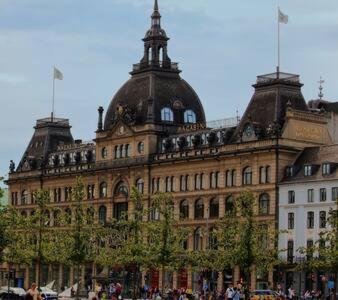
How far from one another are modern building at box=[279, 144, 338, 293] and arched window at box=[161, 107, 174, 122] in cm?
2896

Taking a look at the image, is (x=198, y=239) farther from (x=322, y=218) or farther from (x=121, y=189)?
(x=322, y=218)

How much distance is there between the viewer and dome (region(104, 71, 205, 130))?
560 ft

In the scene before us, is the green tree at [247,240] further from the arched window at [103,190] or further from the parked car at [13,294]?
the arched window at [103,190]

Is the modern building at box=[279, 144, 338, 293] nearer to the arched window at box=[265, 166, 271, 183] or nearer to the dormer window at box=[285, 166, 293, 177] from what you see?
the dormer window at box=[285, 166, 293, 177]

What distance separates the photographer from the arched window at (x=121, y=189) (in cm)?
17462

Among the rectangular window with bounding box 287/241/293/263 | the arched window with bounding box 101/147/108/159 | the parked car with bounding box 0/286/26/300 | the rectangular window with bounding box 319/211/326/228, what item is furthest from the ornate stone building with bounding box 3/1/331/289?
the parked car with bounding box 0/286/26/300

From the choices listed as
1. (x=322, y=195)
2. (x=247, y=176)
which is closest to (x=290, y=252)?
(x=322, y=195)

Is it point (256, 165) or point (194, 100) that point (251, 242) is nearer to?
point (256, 165)

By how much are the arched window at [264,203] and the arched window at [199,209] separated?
12624 millimetres

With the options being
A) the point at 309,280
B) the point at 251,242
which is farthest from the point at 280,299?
the point at 309,280

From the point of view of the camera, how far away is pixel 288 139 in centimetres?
14812

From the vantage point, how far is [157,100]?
171 m

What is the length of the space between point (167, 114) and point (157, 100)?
249 centimetres

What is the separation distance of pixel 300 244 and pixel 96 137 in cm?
4731
